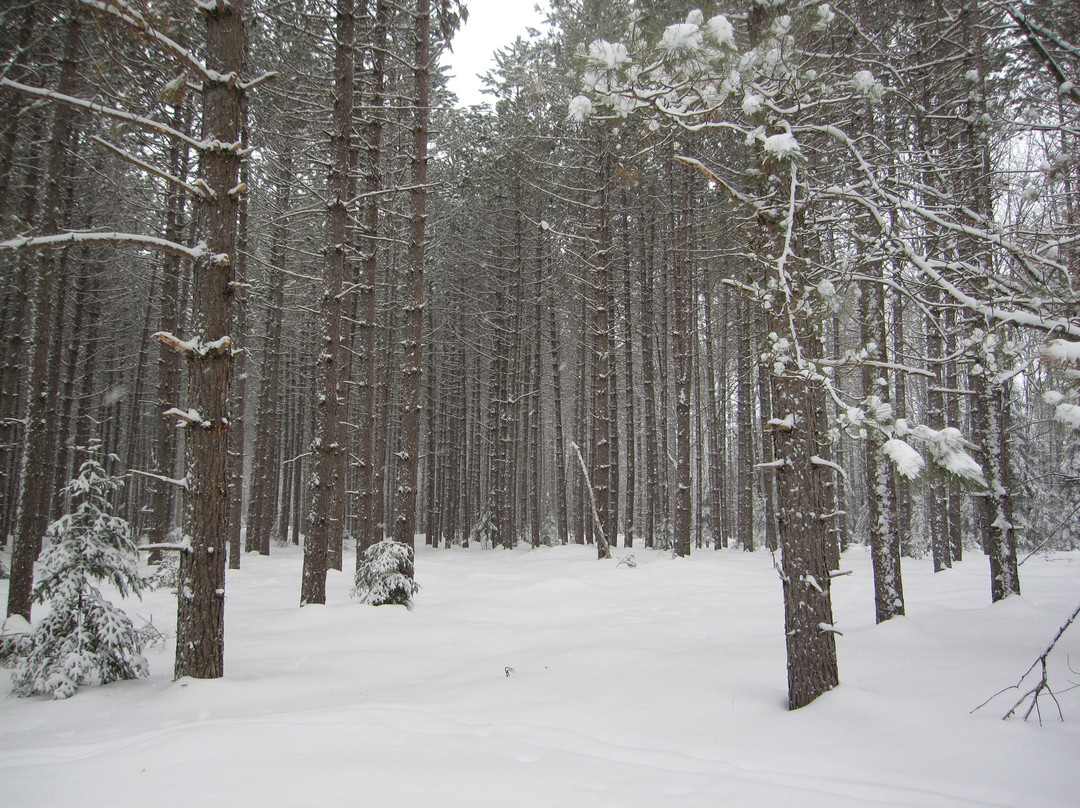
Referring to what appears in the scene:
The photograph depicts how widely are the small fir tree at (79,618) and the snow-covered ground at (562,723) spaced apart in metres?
0.20

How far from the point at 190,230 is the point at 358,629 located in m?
11.6

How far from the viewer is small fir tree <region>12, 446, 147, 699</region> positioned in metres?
5.17

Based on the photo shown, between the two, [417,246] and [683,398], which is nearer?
[417,246]

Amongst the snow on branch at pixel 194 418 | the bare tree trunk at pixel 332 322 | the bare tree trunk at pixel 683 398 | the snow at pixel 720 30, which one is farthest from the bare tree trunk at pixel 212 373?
the bare tree trunk at pixel 683 398

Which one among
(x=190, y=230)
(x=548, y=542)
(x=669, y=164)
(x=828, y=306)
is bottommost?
(x=548, y=542)

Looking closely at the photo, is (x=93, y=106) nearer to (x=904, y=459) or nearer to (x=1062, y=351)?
(x=904, y=459)

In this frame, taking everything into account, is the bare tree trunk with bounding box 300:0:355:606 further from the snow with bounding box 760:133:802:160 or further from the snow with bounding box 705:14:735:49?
the snow with bounding box 760:133:802:160

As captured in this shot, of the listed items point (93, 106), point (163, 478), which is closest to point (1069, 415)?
point (163, 478)

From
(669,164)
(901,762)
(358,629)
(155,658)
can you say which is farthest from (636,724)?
(669,164)

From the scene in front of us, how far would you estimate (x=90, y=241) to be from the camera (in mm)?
4430

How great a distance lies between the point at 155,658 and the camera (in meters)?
6.71

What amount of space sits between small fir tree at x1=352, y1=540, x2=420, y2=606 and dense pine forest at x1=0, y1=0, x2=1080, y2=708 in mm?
753

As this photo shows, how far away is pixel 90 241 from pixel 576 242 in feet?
57.5

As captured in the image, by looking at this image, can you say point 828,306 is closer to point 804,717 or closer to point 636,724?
point 804,717
